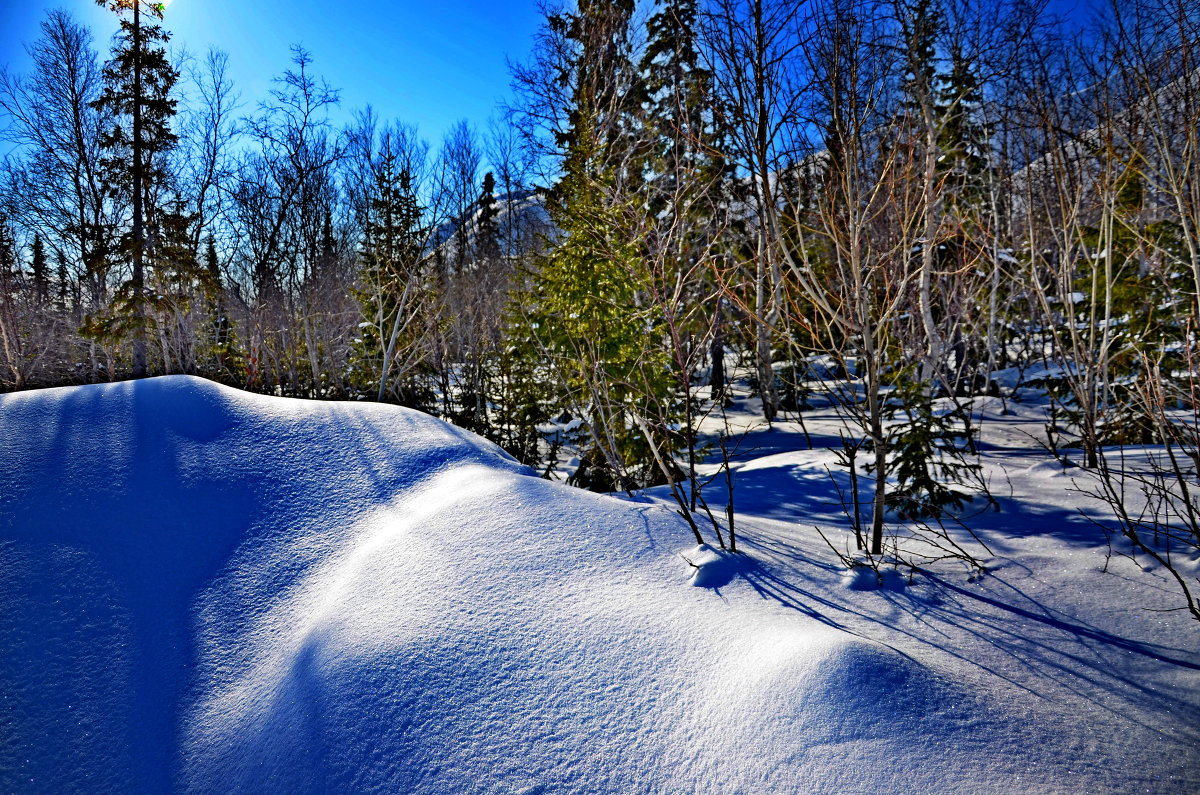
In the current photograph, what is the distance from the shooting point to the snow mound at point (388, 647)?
1.80m

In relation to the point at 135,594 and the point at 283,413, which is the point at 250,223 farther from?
the point at 135,594

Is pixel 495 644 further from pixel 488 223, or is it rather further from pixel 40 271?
pixel 40 271

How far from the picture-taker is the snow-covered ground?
1789mm

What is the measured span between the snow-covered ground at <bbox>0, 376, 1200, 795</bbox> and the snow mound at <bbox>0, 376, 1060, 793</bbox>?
11mm

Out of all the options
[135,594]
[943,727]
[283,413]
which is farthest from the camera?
[283,413]

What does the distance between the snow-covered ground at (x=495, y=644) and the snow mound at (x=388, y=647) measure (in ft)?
0.03

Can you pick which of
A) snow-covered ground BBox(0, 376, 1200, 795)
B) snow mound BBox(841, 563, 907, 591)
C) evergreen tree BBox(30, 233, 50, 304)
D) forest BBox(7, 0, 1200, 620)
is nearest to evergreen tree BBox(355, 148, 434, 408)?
forest BBox(7, 0, 1200, 620)

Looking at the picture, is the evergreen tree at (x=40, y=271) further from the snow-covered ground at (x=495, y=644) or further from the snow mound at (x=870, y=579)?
the snow mound at (x=870, y=579)

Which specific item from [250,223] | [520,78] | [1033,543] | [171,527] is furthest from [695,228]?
[250,223]

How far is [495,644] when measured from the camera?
7.33ft

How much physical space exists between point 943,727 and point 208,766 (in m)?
2.56

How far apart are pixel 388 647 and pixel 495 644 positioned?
43cm

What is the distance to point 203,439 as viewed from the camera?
145 inches

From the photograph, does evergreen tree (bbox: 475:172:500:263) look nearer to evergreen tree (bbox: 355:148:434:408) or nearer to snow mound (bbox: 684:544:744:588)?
evergreen tree (bbox: 355:148:434:408)
